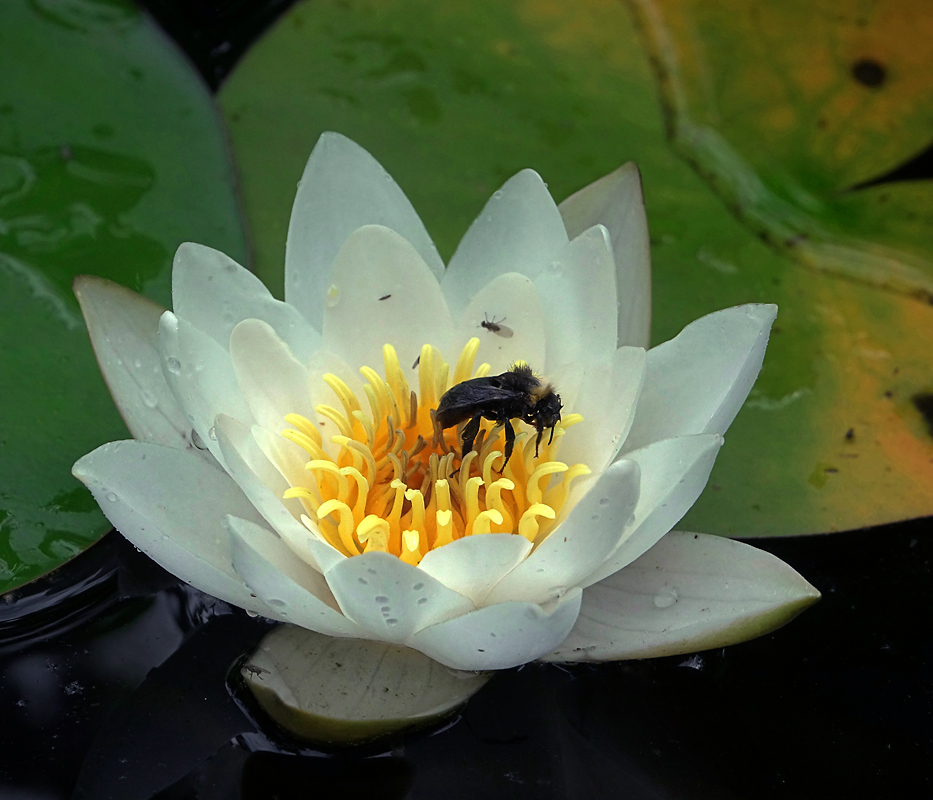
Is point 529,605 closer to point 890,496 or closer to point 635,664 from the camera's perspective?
point 635,664

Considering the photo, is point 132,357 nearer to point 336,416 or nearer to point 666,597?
point 336,416

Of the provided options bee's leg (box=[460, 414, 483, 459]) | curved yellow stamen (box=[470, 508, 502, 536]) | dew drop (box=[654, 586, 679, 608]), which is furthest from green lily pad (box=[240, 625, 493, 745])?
bee's leg (box=[460, 414, 483, 459])

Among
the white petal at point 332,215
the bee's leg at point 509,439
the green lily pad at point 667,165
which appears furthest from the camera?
the green lily pad at point 667,165

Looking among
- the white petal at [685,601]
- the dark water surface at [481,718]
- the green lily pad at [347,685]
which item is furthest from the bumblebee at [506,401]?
the dark water surface at [481,718]

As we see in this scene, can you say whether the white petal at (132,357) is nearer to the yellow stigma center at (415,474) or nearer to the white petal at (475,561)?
the yellow stigma center at (415,474)

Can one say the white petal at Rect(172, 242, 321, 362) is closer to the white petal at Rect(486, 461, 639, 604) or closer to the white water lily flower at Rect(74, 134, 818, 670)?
the white water lily flower at Rect(74, 134, 818, 670)
